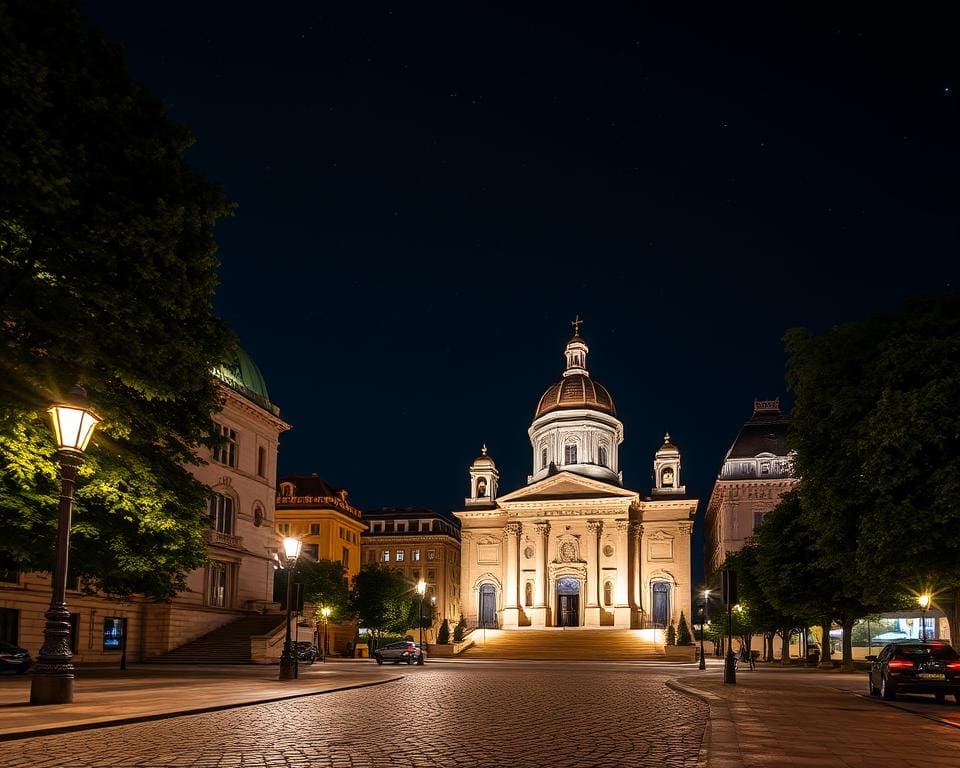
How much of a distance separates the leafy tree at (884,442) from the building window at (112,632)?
1285 inches

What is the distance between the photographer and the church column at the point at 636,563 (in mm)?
99644

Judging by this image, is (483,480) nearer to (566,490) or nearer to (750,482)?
(566,490)

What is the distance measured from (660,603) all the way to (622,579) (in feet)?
18.2

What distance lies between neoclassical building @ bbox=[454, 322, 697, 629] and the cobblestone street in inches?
3078

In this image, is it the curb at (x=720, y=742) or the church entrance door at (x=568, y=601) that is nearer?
the curb at (x=720, y=742)

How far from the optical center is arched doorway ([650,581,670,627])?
100625 millimetres

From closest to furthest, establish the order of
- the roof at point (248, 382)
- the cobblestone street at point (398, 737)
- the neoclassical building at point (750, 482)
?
1. the cobblestone street at point (398, 737)
2. the roof at point (248, 382)
3. the neoclassical building at point (750, 482)

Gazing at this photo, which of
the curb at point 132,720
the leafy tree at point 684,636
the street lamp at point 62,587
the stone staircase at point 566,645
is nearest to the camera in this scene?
the curb at point 132,720

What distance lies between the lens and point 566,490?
335 feet

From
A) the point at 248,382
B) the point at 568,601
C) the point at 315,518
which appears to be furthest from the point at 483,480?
the point at 248,382

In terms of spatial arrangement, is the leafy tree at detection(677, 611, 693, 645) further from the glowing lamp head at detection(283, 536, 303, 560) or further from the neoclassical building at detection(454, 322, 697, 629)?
the glowing lamp head at detection(283, 536, 303, 560)

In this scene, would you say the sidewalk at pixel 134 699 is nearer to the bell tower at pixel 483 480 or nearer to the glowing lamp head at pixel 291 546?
the glowing lamp head at pixel 291 546

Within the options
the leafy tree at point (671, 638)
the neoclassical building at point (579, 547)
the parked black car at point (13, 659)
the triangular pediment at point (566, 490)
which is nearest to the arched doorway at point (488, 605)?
the neoclassical building at point (579, 547)

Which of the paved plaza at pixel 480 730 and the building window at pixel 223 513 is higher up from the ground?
the building window at pixel 223 513
